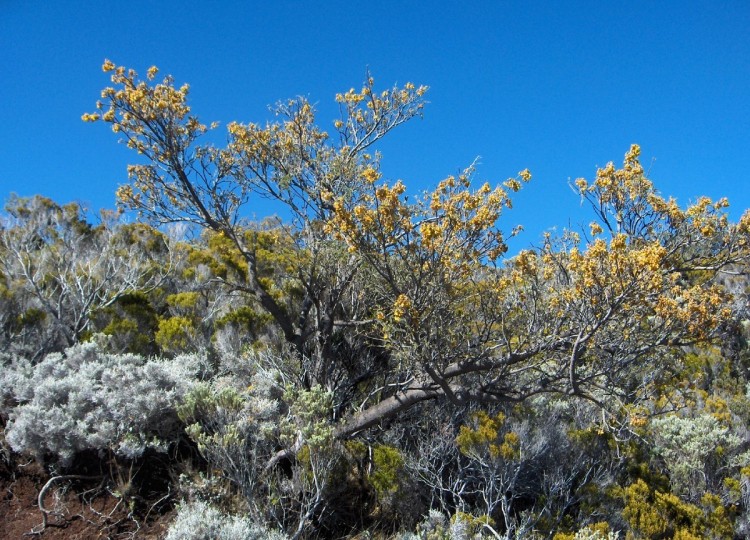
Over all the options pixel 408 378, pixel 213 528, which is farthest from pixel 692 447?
pixel 213 528

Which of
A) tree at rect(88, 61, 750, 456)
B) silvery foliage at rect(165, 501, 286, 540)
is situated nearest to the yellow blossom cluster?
tree at rect(88, 61, 750, 456)

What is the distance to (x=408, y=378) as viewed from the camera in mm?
5527

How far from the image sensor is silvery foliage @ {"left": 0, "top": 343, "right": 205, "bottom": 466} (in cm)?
471

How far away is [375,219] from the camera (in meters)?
4.19

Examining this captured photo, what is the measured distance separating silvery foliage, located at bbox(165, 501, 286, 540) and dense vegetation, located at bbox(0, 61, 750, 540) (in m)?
0.02

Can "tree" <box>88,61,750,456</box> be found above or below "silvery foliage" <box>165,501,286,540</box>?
above

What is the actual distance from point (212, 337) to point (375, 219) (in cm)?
445

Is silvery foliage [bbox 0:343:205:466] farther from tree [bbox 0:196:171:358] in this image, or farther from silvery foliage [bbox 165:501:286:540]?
tree [bbox 0:196:171:358]

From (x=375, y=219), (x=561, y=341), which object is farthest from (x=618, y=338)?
(x=375, y=219)

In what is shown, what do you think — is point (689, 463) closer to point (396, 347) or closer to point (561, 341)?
point (561, 341)

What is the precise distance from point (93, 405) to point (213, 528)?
1.95 metres

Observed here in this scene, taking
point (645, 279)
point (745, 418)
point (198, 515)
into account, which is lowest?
point (198, 515)

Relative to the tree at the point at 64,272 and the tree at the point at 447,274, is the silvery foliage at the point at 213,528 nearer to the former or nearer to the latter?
the tree at the point at 447,274

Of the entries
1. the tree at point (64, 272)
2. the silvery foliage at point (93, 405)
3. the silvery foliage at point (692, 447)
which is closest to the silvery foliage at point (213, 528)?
the silvery foliage at point (93, 405)
